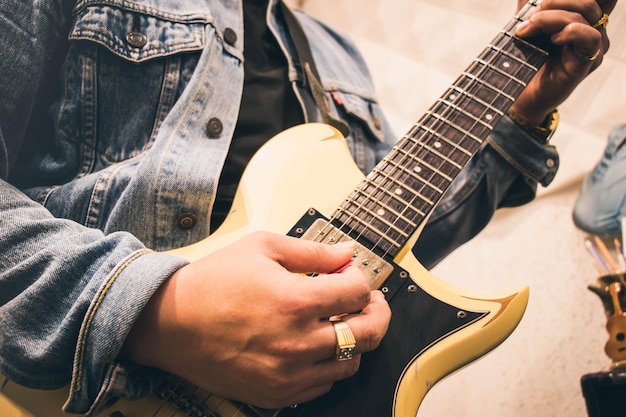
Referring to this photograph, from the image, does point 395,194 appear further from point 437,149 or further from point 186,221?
point 186,221

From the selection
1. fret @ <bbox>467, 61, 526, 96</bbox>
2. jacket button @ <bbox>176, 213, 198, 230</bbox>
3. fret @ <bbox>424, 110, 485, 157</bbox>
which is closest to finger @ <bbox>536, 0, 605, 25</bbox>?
fret @ <bbox>467, 61, 526, 96</bbox>

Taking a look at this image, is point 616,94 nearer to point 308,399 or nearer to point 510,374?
point 510,374

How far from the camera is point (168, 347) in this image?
420mm

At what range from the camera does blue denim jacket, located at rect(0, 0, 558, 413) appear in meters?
0.43

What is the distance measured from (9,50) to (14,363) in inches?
16.0

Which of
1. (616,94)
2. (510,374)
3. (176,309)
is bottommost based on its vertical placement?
(510,374)

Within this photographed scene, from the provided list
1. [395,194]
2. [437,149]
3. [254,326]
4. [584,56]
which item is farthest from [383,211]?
[584,56]

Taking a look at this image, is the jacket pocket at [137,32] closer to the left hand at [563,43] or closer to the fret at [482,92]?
the fret at [482,92]

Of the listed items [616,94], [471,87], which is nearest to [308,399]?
[471,87]

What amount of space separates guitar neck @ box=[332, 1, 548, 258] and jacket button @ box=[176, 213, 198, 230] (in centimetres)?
25

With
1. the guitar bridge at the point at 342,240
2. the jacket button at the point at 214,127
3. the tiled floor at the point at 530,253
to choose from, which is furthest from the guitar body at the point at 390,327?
the tiled floor at the point at 530,253

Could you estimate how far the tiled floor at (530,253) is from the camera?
779 mm

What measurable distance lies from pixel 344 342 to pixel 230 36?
0.64 meters

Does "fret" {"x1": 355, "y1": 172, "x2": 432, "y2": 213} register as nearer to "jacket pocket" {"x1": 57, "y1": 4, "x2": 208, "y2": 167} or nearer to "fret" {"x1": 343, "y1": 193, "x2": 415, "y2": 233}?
"fret" {"x1": 343, "y1": 193, "x2": 415, "y2": 233}
